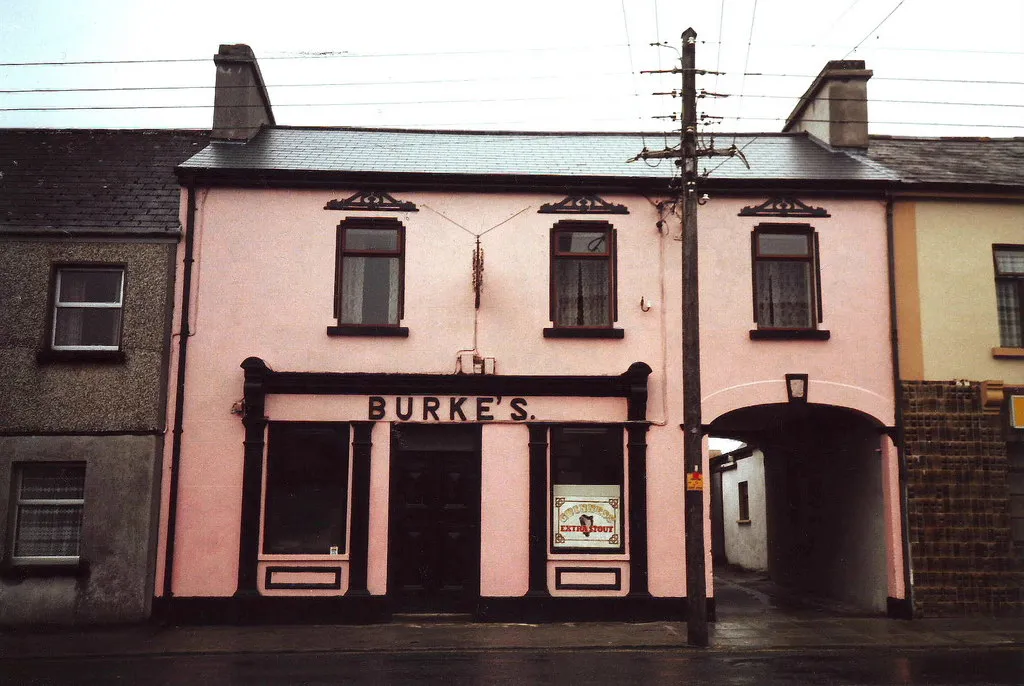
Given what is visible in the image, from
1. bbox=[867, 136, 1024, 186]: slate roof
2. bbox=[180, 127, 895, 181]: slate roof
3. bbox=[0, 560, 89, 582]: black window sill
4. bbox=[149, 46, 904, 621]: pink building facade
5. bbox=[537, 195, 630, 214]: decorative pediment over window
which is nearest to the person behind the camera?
bbox=[0, 560, 89, 582]: black window sill

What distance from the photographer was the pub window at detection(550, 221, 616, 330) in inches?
570

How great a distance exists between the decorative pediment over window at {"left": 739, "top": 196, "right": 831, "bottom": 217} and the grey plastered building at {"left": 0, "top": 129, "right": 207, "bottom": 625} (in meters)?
9.61

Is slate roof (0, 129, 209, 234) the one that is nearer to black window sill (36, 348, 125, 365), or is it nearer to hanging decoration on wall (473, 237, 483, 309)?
black window sill (36, 348, 125, 365)

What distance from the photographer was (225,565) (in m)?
13.5

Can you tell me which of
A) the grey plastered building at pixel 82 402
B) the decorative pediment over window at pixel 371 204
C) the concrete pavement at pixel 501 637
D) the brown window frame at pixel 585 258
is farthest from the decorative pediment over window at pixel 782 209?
the grey plastered building at pixel 82 402

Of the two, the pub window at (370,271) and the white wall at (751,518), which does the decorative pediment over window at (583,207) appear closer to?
the pub window at (370,271)

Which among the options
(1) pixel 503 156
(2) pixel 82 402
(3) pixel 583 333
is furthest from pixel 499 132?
(2) pixel 82 402

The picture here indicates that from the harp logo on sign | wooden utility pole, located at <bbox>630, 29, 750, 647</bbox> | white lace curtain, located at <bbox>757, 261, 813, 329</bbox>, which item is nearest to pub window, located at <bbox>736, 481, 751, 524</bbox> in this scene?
the harp logo on sign

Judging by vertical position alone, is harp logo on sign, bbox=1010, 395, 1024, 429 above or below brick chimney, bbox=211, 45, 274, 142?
below

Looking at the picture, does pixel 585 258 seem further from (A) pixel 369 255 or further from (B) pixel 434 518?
(B) pixel 434 518

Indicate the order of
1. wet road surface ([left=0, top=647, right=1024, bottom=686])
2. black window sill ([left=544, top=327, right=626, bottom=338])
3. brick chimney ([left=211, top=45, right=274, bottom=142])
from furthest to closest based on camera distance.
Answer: brick chimney ([left=211, top=45, right=274, bottom=142]) → black window sill ([left=544, top=327, right=626, bottom=338]) → wet road surface ([left=0, top=647, right=1024, bottom=686])

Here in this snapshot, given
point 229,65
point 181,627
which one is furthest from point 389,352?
point 229,65

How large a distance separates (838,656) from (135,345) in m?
11.3

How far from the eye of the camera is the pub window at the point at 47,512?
13.4 m
